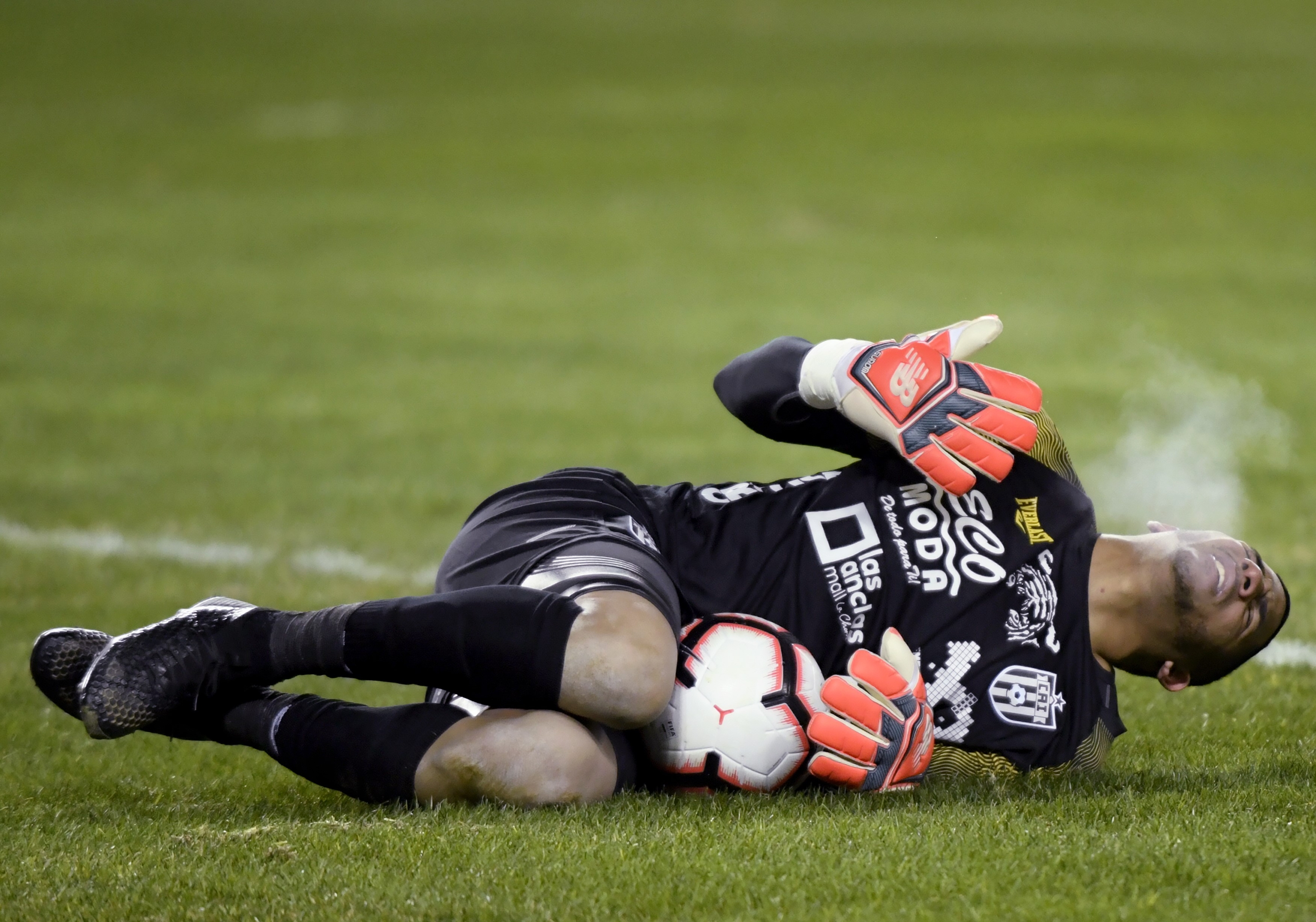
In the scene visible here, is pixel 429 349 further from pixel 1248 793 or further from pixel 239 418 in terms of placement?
pixel 1248 793

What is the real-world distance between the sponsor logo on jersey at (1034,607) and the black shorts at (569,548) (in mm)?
829

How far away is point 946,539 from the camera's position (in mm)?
4016

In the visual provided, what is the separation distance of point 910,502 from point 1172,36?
28793 millimetres

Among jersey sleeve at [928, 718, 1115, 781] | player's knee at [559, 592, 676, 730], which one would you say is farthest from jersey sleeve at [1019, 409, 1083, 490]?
player's knee at [559, 592, 676, 730]

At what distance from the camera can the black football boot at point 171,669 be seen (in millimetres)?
3564

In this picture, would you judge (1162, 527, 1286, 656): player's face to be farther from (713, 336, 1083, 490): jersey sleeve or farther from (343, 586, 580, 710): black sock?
(343, 586, 580, 710): black sock

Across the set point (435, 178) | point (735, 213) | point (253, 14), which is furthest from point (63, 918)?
point (253, 14)

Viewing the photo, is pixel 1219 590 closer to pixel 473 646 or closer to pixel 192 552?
pixel 473 646

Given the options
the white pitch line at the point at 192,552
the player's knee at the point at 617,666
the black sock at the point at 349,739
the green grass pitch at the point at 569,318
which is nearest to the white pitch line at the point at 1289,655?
the green grass pitch at the point at 569,318

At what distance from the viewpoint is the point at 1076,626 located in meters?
3.97

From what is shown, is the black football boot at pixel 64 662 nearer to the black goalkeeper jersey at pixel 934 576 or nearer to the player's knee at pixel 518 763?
the player's knee at pixel 518 763

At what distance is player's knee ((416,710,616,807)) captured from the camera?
352cm

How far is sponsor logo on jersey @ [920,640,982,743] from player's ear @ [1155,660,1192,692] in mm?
590

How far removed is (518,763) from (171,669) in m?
0.83
